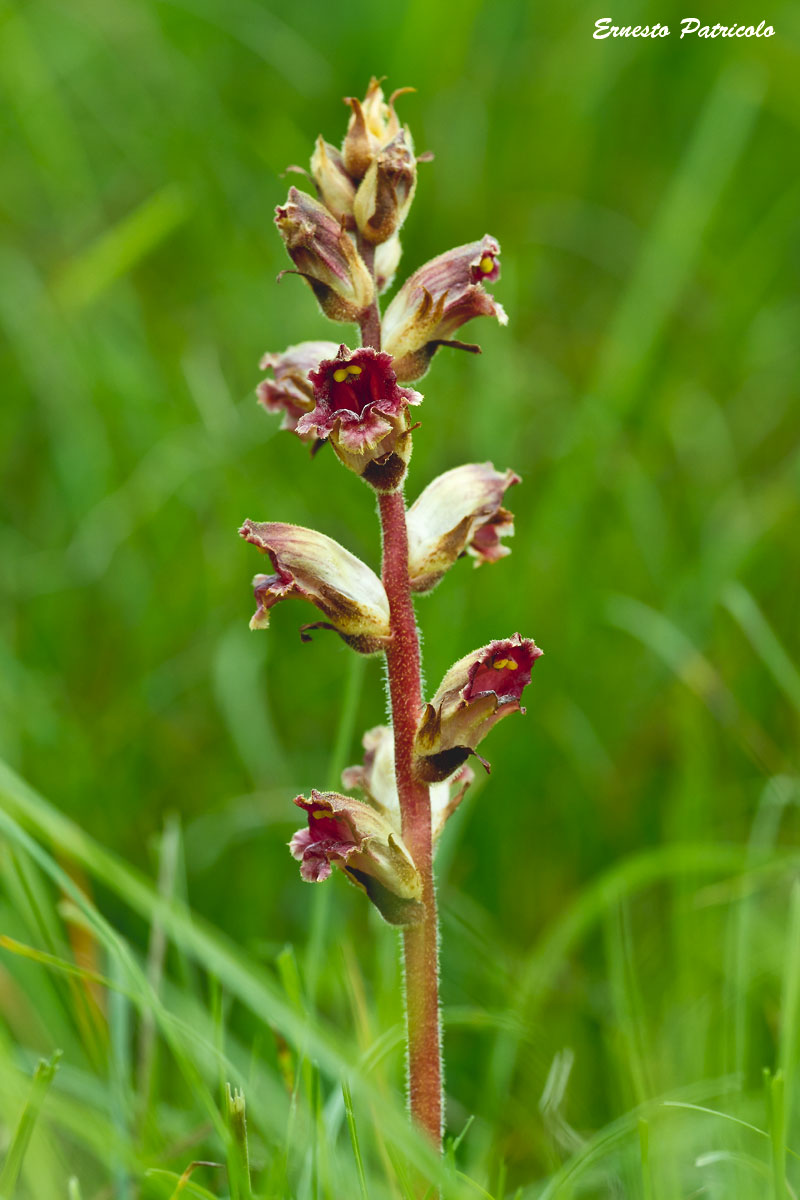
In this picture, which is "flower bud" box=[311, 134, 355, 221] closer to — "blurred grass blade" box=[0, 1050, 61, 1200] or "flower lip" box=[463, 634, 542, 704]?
"flower lip" box=[463, 634, 542, 704]

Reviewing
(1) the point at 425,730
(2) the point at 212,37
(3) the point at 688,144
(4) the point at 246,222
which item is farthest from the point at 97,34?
(1) the point at 425,730

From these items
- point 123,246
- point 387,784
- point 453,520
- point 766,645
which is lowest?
point 387,784

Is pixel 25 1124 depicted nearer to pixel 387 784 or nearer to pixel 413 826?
pixel 413 826

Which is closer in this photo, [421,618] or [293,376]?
[293,376]

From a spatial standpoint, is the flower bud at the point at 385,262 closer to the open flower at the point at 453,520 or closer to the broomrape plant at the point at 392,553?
the broomrape plant at the point at 392,553

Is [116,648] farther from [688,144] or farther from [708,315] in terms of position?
[688,144]

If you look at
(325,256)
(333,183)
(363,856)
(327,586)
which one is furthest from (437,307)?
(363,856)

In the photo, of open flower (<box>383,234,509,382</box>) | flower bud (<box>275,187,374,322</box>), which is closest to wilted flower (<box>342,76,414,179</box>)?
flower bud (<box>275,187,374,322</box>)
